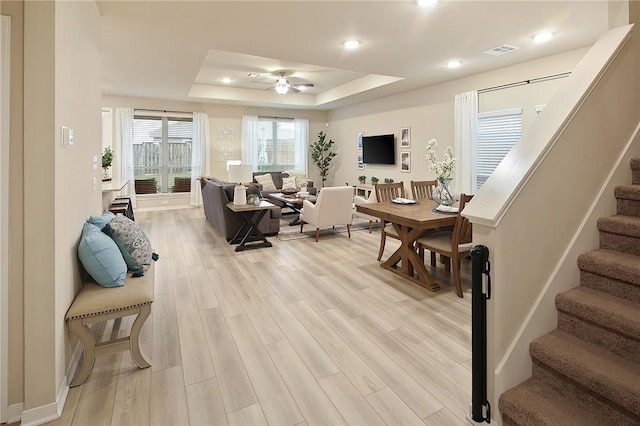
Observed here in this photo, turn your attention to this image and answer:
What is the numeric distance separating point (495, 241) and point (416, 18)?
2.86 meters

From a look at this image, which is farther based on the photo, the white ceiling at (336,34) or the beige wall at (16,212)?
the white ceiling at (336,34)

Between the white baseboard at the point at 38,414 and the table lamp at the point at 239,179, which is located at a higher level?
the table lamp at the point at 239,179

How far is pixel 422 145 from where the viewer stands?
6.79 m

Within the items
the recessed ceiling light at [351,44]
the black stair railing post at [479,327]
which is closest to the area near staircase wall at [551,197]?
the black stair railing post at [479,327]

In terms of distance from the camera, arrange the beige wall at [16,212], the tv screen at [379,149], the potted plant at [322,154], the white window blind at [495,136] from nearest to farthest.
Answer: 1. the beige wall at [16,212]
2. the white window blind at [495,136]
3. the tv screen at [379,149]
4. the potted plant at [322,154]

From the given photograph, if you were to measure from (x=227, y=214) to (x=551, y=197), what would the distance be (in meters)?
4.51

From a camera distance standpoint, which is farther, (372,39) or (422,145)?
(422,145)

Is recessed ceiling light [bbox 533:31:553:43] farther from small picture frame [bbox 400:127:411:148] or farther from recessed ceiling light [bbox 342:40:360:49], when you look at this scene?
small picture frame [bbox 400:127:411:148]

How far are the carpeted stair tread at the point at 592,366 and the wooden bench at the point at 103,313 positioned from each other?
2.20 meters

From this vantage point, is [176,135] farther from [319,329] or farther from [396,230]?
[319,329]

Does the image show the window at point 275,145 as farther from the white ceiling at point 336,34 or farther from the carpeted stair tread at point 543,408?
the carpeted stair tread at point 543,408

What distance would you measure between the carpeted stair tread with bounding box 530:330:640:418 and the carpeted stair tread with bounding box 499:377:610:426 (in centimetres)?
10

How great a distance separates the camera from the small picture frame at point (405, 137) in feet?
23.3

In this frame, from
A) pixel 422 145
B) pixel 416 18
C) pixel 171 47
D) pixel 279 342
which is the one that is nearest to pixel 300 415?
pixel 279 342
